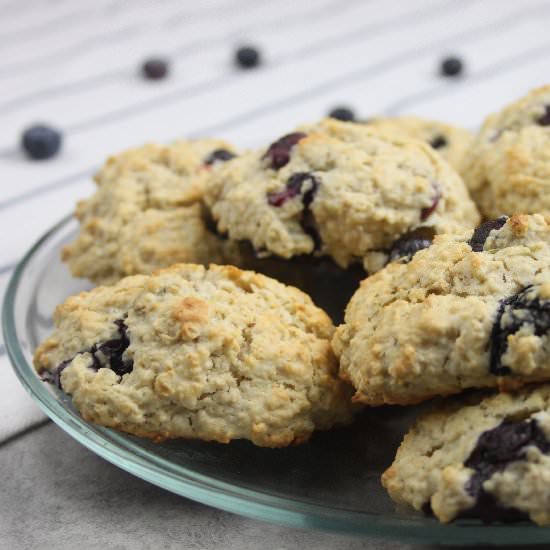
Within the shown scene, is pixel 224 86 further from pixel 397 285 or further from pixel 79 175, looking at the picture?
pixel 397 285

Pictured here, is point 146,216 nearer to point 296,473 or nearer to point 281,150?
point 281,150

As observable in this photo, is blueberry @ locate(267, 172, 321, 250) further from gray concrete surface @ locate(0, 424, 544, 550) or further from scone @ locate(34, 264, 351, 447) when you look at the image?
gray concrete surface @ locate(0, 424, 544, 550)

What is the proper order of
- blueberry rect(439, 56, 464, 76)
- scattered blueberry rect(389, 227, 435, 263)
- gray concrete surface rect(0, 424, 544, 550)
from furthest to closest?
blueberry rect(439, 56, 464, 76) < scattered blueberry rect(389, 227, 435, 263) < gray concrete surface rect(0, 424, 544, 550)

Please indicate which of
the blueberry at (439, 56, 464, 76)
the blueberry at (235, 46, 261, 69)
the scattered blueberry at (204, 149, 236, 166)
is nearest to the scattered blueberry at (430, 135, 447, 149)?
the scattered blueberry at (204, 149, 236, 166)

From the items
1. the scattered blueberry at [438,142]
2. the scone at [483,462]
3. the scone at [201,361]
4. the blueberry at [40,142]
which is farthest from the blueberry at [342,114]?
the scone at [483,462]

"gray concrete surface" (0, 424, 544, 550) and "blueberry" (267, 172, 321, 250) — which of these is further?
"blueberry" (267, 172, 321, 250)

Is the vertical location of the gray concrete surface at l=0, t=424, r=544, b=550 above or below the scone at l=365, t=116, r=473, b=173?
below

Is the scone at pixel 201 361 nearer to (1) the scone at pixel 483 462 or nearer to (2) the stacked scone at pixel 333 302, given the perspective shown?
(2) the stacked scone at pixel 333 302
